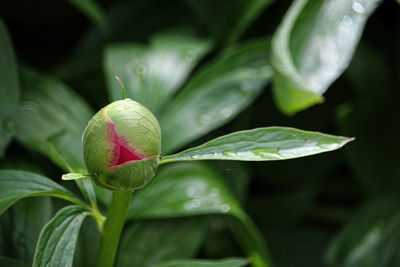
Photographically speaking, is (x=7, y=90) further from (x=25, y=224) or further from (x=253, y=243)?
(x=253, y=243)

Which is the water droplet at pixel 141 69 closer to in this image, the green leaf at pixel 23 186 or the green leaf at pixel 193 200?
the green leaf at pixel 193 200

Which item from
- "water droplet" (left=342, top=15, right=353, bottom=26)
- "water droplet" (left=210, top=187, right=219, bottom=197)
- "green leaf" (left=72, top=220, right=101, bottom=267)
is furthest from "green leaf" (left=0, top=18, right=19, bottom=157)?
"water droplet" (left=342, top=15, right=353, bottom=26)

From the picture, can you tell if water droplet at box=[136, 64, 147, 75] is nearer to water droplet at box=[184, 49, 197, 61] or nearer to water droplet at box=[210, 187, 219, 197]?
water droplet at box=[184, 49, 197, 61]

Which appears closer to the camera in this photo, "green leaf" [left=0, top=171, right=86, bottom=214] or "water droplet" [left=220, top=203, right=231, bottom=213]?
"green leaf" [left=0, top=171, right=86, bottom=214]

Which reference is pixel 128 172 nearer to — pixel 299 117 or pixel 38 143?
pixel 38 143

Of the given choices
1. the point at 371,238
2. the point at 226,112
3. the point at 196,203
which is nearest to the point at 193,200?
the point at 196,203

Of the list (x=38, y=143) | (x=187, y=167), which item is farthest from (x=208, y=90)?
(x=38, y=143)

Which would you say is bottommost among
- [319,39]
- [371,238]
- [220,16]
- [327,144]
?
[371,238]
